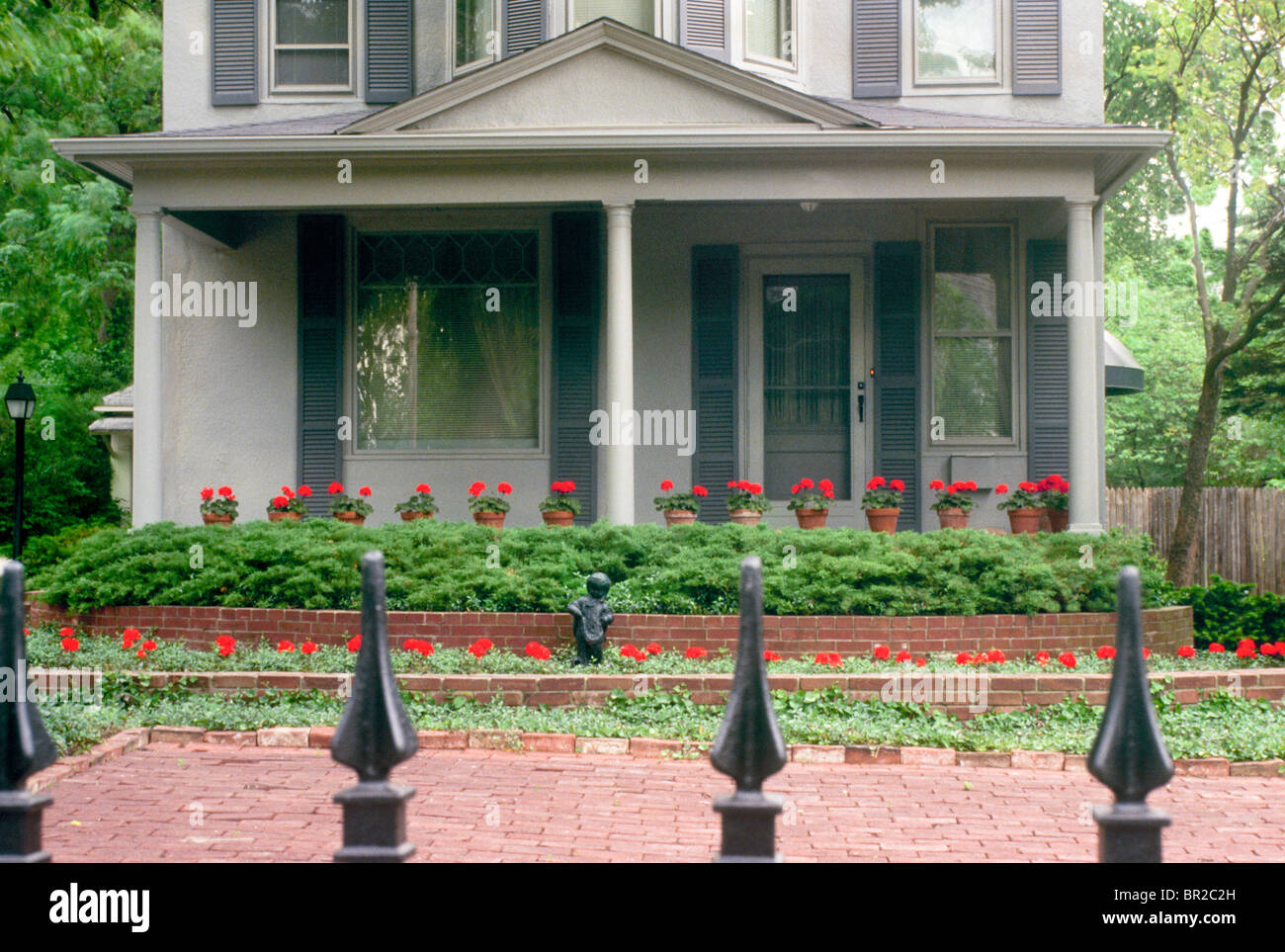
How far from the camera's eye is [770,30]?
11195mm

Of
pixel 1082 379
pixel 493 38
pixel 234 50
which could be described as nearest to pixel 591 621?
pixel 1082 379

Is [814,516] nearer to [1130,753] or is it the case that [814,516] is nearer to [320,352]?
[320,352]

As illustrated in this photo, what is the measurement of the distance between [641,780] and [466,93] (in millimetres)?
6875

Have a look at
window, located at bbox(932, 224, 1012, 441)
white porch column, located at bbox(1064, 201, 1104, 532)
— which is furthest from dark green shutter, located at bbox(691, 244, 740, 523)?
white porch column, located at bbox(1064, 201, 1104, 532)

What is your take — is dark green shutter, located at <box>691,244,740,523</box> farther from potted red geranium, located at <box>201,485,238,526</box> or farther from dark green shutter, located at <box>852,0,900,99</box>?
potted red geranium, located at <box>201,485,238,526</box>

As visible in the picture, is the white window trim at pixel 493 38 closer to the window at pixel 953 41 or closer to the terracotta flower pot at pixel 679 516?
the window at pixel 953 41

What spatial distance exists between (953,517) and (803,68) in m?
4.69

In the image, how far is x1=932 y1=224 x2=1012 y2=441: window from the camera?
439 inches

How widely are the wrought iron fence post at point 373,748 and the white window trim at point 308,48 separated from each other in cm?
1078

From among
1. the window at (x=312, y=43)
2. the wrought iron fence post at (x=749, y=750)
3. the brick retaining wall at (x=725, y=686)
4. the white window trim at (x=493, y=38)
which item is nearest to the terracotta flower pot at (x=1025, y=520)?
→ the brick retaining wall at (x=725, y=686)

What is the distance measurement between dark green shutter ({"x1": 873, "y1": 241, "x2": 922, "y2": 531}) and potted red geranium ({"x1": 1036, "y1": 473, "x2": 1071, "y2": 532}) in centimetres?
125

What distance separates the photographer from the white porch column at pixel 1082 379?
9312 millimetres

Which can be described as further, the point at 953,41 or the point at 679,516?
the point at 953,41

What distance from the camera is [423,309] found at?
447 inches
